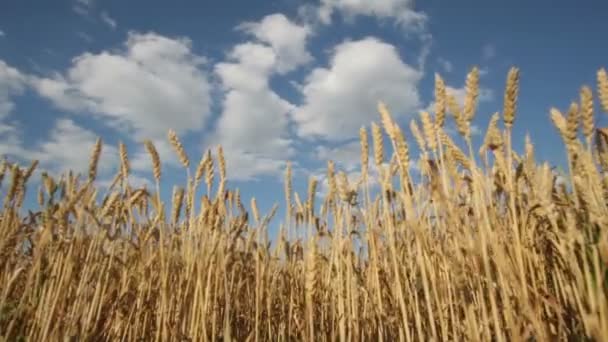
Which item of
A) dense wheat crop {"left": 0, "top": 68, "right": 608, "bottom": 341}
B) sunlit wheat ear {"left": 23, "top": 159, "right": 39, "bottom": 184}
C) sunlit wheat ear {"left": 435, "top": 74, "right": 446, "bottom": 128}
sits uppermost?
sunlit wheat ear {"left": 23, "top": 159, "right": 39, "bottom": 184}

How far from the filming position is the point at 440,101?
177cm

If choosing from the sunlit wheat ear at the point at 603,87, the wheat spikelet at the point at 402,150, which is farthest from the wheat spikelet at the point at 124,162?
the sunlit wheat ear at the point at 603,87

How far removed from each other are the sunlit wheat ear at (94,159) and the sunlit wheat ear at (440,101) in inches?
69.5

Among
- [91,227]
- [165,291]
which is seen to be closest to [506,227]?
[165,291]

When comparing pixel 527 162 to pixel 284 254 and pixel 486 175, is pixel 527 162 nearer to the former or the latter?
pixel 486 175

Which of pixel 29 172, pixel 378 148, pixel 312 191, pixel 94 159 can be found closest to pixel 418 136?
pixel 378 148

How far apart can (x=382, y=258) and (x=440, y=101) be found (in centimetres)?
131

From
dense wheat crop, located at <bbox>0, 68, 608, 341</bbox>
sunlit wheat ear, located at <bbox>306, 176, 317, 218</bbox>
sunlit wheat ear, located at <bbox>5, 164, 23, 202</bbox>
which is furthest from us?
sunlit wheat ear, located at <bbox>306, 176, 317, 218</bbox>

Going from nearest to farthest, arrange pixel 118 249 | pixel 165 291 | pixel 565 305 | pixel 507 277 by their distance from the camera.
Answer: pixel 507 277, pixel 565 305, pixel 165 291, pixel 118 249

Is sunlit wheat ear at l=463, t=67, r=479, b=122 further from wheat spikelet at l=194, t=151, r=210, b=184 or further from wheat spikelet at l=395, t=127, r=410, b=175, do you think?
wheat spikelet at l=194, t=151, r=210, b=184

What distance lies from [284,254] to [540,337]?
212 centimetres

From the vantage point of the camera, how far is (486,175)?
1.60 metres

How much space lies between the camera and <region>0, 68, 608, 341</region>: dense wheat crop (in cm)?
150

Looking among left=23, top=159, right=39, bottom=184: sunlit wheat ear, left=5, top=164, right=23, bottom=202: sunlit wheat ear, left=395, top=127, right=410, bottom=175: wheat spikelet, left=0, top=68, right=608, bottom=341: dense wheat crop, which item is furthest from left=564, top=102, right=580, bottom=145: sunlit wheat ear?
left=23, top=159, right=39, bottom=184: sunlit wheat ear
